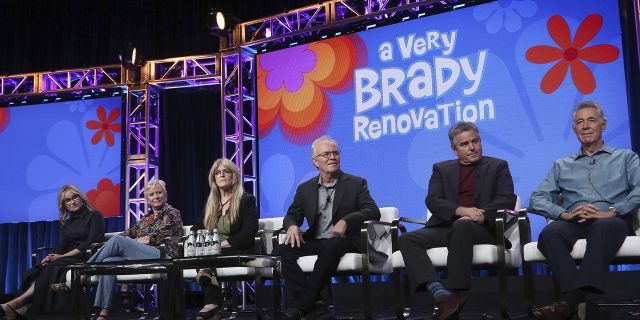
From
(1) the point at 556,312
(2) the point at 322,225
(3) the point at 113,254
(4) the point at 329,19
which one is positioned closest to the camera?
(1) the point at 556,312

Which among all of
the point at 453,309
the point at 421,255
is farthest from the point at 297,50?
the point at 453,309

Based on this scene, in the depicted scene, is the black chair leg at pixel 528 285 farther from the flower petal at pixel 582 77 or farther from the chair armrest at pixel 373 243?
the flower petal at pixel 582 77

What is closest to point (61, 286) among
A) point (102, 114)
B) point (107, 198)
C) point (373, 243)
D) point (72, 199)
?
point (72, 199)

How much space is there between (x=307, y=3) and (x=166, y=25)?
179 centimetres

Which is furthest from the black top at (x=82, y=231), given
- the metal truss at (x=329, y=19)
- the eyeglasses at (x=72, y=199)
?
the metal truss at (x=329, y=19)

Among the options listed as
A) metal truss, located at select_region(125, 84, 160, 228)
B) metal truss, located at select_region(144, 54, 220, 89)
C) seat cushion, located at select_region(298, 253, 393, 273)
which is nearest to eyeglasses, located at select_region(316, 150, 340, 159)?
seat cushion, located at select_region(298, 253, 393, 273)

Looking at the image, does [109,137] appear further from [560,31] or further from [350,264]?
[560,31]

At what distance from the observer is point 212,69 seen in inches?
313

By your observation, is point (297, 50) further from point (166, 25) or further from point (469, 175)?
point (469, 175)

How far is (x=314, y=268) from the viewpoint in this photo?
4059 millimetres

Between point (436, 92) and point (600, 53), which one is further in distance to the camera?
point (436, 92)

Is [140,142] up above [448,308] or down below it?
above

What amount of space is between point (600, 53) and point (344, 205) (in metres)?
2.23

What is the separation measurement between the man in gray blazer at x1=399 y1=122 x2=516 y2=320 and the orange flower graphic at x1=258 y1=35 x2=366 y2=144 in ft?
7.63
